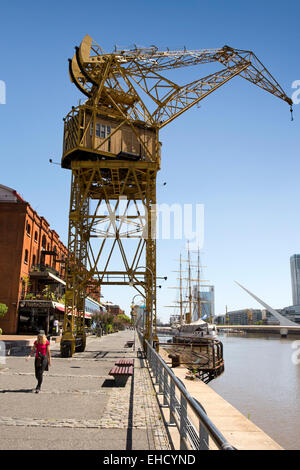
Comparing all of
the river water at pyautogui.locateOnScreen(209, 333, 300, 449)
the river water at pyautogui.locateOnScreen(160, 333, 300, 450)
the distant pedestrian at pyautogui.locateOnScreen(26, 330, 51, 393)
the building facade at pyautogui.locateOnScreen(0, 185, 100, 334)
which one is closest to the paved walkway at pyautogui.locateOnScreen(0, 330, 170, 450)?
the distant pedestrian at pyautogui.locateOnScreen(26, 330, 51, 393)

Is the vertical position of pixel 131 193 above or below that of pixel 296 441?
above

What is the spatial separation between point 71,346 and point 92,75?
2057 centimetres

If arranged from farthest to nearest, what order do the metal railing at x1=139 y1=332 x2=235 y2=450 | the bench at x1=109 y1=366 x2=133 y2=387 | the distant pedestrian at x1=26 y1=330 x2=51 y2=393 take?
the bench at x1=109 y1=366 x2=133 y2=387
the distant pedestrian at x1=26 y1=330 x2=51 y2=393
the metal railing at x1=139 y1=332 x2=235 y2=450

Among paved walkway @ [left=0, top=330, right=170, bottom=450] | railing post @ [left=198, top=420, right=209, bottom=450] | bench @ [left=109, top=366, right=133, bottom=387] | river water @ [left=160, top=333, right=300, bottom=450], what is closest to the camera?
railing post @ [left=198, top=420, right=209, bottom=450]

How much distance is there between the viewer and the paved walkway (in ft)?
22.5

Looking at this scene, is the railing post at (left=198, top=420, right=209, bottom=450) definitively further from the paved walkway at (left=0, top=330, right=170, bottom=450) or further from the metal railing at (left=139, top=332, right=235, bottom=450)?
the paved walkway at (left=0, top=330, right=170, bottom=450)

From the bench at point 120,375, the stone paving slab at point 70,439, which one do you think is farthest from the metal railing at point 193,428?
the bench at point 120,375

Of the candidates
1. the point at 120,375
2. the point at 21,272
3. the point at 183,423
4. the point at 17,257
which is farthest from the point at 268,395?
the point at 17,257

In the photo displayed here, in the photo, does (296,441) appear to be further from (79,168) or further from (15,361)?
(79,168)

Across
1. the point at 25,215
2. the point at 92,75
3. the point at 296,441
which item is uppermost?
the point at 92,75

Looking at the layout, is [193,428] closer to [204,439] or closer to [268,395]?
[204,439]

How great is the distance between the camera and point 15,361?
784 inches

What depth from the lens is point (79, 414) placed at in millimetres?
9000
